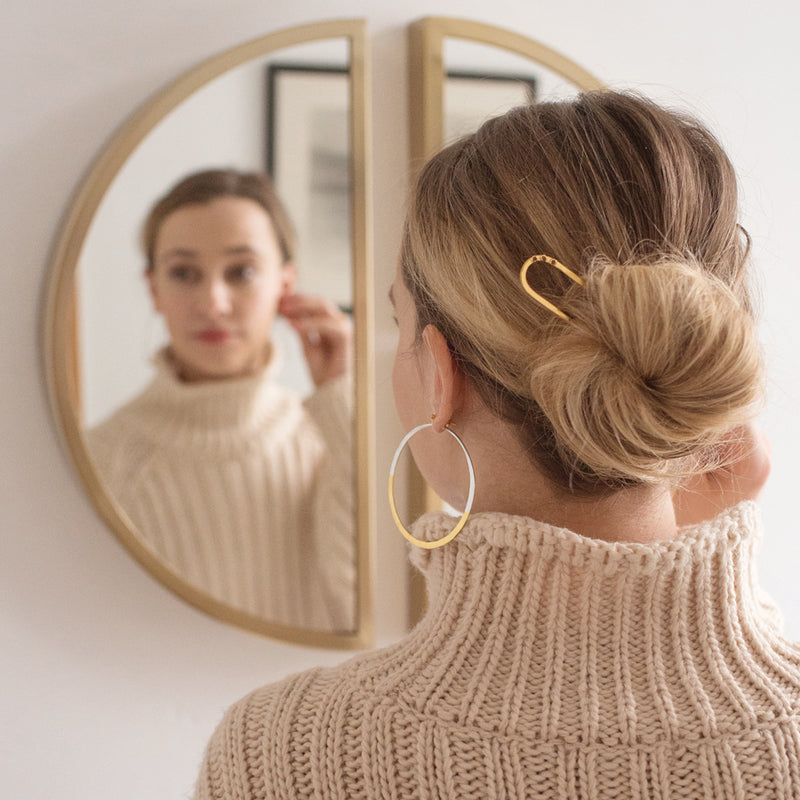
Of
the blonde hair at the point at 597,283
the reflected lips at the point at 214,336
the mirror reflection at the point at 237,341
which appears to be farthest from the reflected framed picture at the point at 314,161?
the blonde hair at the point at 597,283

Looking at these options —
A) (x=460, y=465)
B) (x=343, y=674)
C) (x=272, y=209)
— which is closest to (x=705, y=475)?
(x=460, y=465)

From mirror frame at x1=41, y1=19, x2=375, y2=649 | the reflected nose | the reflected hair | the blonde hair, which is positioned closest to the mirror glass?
mirror frame at x1=41, y1=19, x2=375, y2=649

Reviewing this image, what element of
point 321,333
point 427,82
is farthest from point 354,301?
point 427,82

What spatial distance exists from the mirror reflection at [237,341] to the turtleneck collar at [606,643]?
1.64 ft

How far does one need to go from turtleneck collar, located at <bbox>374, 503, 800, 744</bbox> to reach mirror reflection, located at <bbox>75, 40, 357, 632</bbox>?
500 mm

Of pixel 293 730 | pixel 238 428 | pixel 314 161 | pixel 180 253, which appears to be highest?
pixel 314 161

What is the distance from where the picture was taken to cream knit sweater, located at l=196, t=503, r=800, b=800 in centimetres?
61

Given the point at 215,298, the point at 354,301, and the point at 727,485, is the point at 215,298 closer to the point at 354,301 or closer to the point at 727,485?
the point at 354,301

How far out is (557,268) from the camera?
619 millimetres

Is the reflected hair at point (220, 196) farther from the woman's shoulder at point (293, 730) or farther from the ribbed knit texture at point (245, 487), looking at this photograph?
the woman's shoulder at point (293, 730)

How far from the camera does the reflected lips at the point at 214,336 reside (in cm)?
108

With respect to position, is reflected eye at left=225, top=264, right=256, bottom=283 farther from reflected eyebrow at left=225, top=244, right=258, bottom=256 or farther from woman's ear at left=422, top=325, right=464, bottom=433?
woman's ear at left=422, top=325, right=464, bottom=433

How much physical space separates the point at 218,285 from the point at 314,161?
7.7 inches

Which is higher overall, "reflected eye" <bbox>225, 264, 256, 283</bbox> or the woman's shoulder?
"reflected eye" <bbox>225, 264, 256, 283</bbox>
